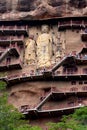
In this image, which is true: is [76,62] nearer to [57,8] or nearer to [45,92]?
[45,92]

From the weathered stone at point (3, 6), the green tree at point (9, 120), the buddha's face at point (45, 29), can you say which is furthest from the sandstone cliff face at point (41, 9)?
the green tree at point (9, 120)

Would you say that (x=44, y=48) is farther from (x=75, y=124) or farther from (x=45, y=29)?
(x=75, y=124)

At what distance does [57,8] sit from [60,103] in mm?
10262

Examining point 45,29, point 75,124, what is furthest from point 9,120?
point 45,29

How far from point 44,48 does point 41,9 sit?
154 inches

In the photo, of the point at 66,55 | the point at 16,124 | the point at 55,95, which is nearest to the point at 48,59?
the point at 66,55

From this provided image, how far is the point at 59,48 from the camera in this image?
4269 cm

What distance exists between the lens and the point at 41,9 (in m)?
43.7

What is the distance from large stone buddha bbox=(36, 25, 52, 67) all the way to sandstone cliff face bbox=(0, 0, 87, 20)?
1508 millimetres

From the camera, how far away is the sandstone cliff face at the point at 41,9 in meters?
43.5

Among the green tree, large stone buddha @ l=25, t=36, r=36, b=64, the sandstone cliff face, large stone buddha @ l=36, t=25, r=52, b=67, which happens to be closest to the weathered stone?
the sandstone cliff face

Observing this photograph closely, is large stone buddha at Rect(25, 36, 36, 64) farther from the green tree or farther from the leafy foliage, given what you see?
the green tree

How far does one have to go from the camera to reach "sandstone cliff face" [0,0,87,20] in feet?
143

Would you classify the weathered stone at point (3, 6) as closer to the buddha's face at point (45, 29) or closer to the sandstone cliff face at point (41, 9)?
the sandstone cliff face at point (41, 9)
